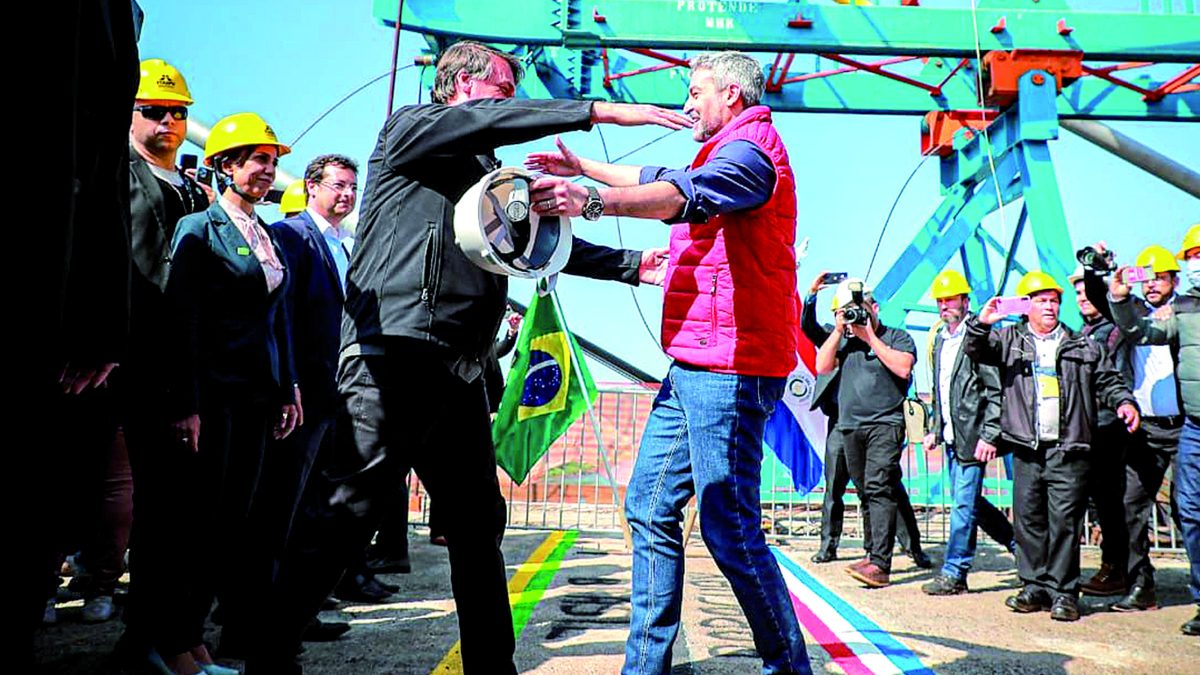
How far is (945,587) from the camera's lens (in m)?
5.66

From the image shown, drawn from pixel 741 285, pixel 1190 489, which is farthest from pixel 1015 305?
pixel 741 285

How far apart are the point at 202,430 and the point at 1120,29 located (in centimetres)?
1050

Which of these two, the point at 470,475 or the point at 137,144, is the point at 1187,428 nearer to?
the point at 470,475

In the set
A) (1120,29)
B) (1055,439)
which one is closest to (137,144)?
(1055,439)

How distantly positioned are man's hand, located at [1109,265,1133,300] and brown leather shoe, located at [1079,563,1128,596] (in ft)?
5.91

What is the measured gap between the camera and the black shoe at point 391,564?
5.64 metres

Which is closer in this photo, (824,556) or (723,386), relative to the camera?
(723,386)

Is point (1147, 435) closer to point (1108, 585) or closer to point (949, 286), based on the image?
point (1108, 585)

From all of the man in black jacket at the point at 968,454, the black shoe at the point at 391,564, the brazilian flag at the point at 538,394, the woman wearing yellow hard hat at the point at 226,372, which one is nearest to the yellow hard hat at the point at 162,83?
the woman wearing yellow hard hat at the point at 226,372

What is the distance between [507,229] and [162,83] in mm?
1785

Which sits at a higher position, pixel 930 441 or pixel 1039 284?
pixel 1039 284

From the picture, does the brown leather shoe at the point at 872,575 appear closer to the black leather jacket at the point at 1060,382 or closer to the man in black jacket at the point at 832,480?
the man in black jacket at the point at 832,480

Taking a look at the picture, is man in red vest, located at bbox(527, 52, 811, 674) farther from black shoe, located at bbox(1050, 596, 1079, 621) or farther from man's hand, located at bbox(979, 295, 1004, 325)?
man's hand, located at bbox(979, 295, 1004, 325)

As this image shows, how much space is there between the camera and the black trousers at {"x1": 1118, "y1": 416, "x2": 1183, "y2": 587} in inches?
221
